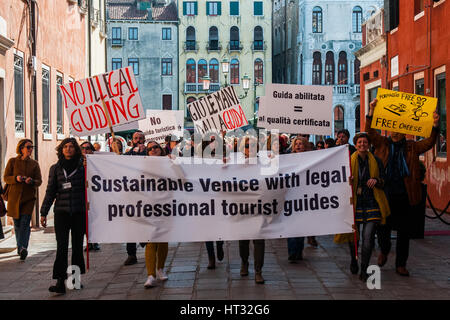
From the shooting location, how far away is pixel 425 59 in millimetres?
17641

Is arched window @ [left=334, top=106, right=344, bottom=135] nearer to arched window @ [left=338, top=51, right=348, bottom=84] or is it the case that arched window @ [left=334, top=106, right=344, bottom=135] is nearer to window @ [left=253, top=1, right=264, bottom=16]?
arched window @ [left=338, top=51, right=348, bottom=84]

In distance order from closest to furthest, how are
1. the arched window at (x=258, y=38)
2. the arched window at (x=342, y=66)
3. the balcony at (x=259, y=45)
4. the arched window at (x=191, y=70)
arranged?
the arched window at (x=342, y=66), the arched window at (x=191, y=70), the balcony at (x=259, y=45), the arched window at (x=258, y=38)

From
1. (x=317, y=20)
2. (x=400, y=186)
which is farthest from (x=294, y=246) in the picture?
(x=317, y=20)

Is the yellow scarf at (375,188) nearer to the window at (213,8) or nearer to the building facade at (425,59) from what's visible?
the building facade at (425,59)

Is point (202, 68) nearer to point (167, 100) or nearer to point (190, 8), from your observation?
point (167, 100)

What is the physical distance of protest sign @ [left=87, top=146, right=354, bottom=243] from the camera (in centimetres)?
811

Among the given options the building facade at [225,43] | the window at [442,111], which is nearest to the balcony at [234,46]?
the building facade at [225,43]

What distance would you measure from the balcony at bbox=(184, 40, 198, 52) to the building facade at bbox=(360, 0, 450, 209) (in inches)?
1593

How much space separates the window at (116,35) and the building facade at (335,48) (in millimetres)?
15547

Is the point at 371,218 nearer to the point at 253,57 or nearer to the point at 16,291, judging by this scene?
the point at 16,291

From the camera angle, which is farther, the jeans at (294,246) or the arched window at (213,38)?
the arched window at (213,38)

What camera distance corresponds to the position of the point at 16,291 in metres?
8.13

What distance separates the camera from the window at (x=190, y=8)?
204 ft
